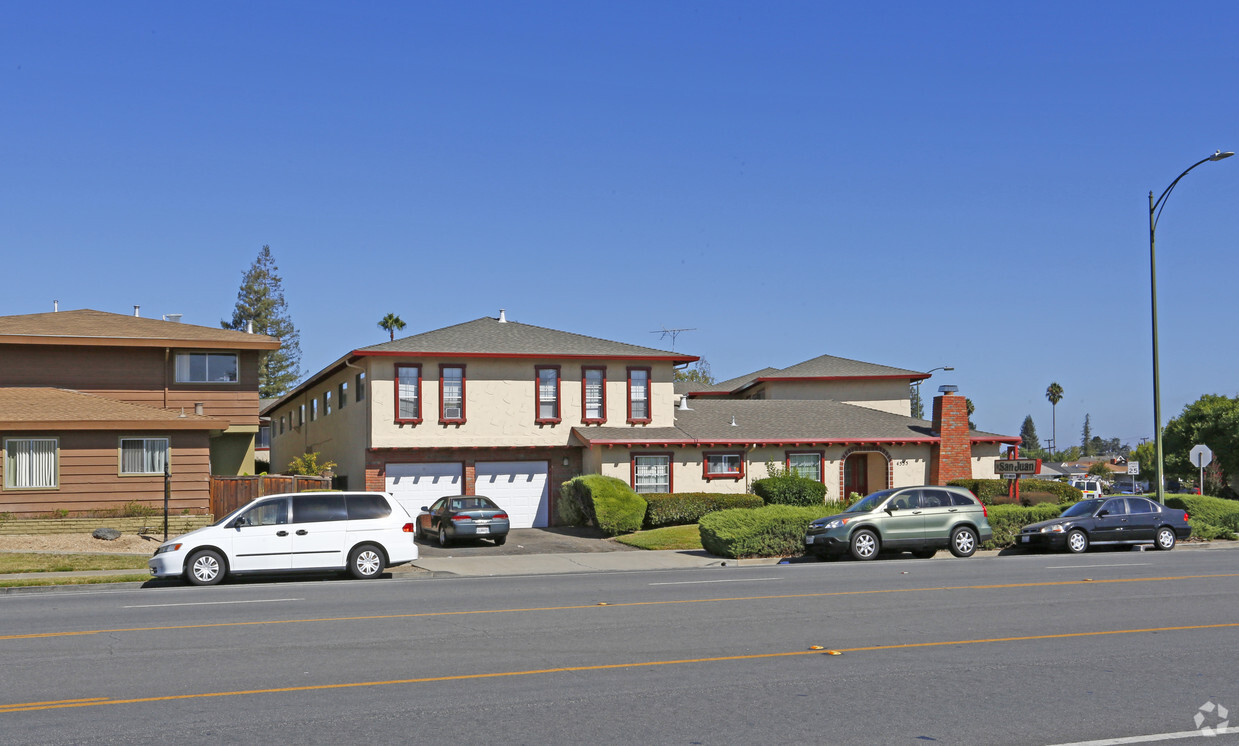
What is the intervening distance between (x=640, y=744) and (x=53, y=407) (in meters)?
25.9

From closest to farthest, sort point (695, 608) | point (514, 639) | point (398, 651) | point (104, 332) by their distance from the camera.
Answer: point (398, 651) → point (514, 639) → point (695, 608) → point (104, 332)

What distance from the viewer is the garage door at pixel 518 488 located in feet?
119

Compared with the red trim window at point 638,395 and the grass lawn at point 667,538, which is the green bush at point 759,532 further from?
the red trim window at point 638,395

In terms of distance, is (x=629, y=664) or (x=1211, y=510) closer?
(x=629, y=664)

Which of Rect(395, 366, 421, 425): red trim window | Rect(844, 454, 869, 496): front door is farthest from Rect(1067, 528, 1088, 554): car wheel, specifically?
Rect(395, 366, 421, 425): red trim window

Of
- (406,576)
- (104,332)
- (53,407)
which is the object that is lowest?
(406,576)

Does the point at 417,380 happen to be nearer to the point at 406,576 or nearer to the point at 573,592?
the point at 406,576

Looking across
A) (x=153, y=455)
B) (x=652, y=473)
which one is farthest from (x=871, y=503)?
(x=153, y=455)

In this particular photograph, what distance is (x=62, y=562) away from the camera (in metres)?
22.3

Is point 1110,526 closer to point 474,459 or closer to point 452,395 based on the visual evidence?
point 474,459

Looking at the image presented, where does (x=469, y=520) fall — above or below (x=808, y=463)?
below

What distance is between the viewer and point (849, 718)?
806 centimetres

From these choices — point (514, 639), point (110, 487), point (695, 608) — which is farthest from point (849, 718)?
point (110, 487)

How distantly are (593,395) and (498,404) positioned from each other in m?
3.43
